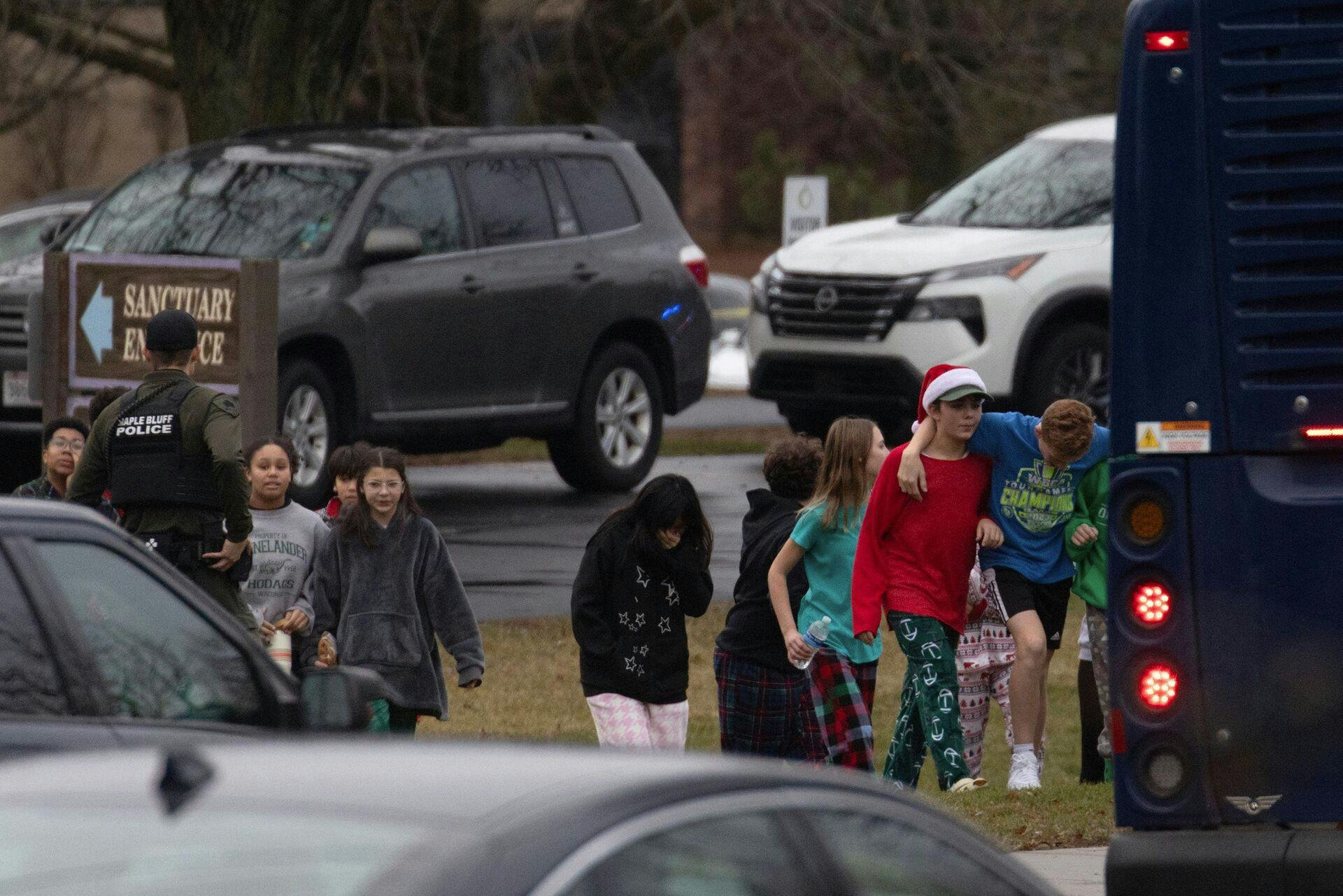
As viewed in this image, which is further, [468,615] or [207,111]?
[207,111]

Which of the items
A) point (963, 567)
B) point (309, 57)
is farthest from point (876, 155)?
point (963, 567)

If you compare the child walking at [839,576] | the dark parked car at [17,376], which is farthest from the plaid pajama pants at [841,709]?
the dark parked car at [17,376]

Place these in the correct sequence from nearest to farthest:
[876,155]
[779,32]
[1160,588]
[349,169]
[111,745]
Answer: [111,745] → [1160,588] → [349,169] → [779,32] → [876,155]

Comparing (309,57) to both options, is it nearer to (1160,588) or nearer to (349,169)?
(349,169)

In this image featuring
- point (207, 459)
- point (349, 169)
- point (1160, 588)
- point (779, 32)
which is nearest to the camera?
point (1160, 588)

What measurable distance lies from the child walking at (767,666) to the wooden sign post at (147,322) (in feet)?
11.8

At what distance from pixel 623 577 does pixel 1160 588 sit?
3225 millimetres

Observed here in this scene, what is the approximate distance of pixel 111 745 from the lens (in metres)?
4.79

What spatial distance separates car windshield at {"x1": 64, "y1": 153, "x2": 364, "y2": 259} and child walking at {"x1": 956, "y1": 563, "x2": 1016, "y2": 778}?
243 inches

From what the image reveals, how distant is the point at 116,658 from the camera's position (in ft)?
16.3

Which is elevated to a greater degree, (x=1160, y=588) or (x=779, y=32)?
(x=779, y=32)

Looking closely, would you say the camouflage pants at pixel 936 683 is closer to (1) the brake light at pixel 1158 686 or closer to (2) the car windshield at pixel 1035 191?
(1) the brake light at pixel 1158 686

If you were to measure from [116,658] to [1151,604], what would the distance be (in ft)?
7.39

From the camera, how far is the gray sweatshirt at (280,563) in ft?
29.4
